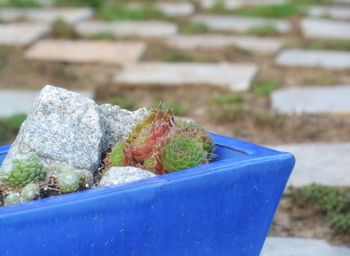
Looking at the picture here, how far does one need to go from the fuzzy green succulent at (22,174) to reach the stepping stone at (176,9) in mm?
5188

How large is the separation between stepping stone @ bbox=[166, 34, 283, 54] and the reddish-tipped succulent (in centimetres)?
379

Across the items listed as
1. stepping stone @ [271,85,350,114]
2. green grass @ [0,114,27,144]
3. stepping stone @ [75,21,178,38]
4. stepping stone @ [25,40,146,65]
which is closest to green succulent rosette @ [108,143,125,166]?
green grass @ [0,114,27,144]

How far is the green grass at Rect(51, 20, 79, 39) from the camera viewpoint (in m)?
6.38

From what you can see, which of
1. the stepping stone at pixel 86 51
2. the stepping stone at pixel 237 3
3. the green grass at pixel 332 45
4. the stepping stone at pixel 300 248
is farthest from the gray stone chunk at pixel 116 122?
the stepping stone at pixel 237 3

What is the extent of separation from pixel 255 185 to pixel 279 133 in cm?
227

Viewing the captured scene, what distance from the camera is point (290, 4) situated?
7.55m

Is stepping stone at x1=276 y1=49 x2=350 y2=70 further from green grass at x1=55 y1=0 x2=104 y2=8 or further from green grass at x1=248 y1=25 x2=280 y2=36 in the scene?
green grass at x1=55 y1=0 x2=104 y2=8

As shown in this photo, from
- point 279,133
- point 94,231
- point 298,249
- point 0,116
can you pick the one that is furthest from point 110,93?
point 94,231

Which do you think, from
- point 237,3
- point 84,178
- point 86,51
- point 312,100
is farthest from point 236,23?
point 84,178

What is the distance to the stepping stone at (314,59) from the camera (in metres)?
5.67

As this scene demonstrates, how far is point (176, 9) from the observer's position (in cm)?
748

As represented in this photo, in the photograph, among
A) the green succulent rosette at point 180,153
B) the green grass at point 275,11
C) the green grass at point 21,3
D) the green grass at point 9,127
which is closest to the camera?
the green succulent rosette at point 180,153

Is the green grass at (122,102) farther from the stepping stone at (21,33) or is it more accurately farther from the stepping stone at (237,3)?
the stepping stone at (237,3)

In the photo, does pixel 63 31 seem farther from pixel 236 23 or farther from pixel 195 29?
pixel 236 23
